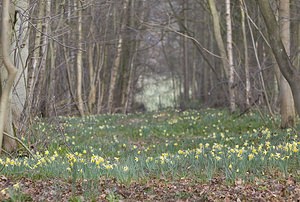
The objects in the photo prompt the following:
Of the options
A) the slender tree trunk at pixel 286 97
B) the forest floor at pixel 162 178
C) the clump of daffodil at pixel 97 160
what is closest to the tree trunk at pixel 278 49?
the forest floor at pixel 162 178

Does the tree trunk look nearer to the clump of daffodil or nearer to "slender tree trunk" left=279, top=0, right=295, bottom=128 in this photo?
the clump of daffodil

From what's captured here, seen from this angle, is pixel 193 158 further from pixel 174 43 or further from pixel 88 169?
pixel 174 43

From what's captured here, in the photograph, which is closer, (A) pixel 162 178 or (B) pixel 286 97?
(A) pixel 162 178

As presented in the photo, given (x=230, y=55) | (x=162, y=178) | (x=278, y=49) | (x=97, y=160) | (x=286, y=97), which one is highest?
(x=230, y=55)

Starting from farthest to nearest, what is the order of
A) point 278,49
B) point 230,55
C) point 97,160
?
point 230,55 < point 278,49 < point 97,160

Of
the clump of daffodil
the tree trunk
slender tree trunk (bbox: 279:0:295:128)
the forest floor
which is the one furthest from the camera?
slender tree trunk (bbox: 279:0:295:128)

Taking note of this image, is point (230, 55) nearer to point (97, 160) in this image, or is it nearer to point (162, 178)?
point (97, 160)

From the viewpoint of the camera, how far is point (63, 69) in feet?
76.5

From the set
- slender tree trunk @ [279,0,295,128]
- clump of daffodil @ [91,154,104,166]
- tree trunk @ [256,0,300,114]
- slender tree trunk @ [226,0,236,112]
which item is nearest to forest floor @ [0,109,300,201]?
clump of daffodil @ [91,154,104,166]

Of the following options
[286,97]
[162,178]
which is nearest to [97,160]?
[162,178]

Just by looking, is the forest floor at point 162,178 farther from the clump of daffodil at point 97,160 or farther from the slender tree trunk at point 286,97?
the slender tree trunk at point 286,97

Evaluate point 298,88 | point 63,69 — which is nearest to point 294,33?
point 63,69

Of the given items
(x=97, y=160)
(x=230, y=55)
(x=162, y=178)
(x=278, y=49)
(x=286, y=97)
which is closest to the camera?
(x=162, y=178)

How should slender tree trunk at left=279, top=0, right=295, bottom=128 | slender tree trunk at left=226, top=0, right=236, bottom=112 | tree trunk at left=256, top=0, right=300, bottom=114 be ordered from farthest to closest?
slender tree trunk at left=226, top=0, right=236, bottom=112 → slender tree trunk at left=279, top=0, right=295, bottom=128 → tree trunk at left=256, top=0, right=300, bottom=114
